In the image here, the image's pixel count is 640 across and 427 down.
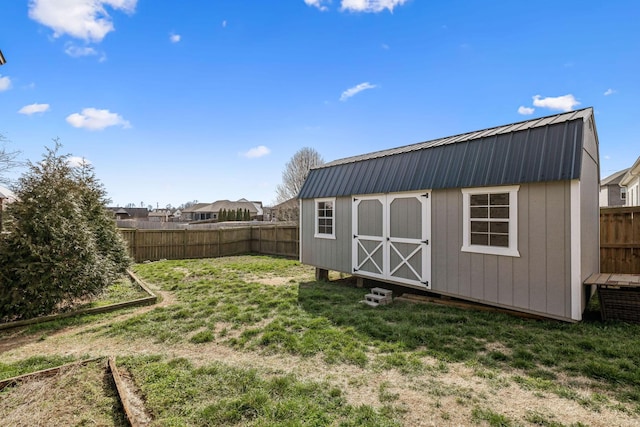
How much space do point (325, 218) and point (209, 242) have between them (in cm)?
845

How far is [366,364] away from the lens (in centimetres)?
351

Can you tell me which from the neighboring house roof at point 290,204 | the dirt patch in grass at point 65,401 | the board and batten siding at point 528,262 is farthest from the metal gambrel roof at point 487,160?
the neighboring house roof at point 290,204

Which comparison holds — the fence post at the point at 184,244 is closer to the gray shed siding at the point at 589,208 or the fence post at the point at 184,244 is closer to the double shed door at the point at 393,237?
the double shed door at the point at 393,237

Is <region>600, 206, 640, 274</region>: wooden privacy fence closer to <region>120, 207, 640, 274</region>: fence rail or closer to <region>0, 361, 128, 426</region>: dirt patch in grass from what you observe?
<region>0, 361, 128, 426</region>: dirt patch in grass

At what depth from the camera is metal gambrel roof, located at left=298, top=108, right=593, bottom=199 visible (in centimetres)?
440

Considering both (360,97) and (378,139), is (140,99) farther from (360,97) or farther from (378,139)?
(378,139)

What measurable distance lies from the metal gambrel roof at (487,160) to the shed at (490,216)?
0.02 metres

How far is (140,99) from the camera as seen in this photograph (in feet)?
34.6

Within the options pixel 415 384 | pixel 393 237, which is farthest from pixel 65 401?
pixel 393 237

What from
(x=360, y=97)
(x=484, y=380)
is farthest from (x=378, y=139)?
(x=484, y=380)

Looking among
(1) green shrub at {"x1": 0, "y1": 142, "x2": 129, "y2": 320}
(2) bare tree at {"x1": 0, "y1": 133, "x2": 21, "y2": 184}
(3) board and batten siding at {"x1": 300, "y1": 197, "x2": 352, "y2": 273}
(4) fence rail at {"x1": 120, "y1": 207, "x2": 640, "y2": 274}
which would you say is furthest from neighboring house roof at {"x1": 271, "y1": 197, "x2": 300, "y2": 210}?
(1) green shrub at {"x1": 0, "y1": 142, "x2": 129, "y2": 320}

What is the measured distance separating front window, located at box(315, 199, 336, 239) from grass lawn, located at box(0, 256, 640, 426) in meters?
2.70

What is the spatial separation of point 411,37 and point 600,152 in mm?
5852

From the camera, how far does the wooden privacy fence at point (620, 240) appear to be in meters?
6.14
